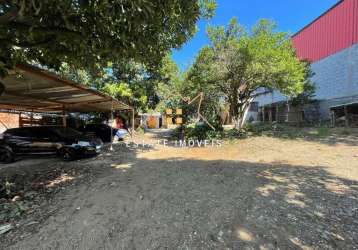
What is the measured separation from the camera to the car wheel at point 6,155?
33.8 ft

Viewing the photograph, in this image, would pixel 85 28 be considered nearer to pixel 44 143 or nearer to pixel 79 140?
pixel 79 140

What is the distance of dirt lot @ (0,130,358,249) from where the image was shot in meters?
3.42

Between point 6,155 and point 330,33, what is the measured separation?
77.7 ft

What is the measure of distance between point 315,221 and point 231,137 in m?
11.7

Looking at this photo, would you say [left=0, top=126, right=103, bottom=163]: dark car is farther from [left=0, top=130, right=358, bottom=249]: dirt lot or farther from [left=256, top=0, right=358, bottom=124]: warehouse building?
[left=256, top=0, right=358, bottom=124]: warehouse building

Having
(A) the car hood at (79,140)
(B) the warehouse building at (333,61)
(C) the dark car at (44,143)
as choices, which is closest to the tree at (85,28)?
(A) the car hood at (79,140)

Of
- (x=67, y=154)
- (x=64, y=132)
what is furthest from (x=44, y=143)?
(x=67, y=154)

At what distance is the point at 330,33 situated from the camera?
66.3 feet

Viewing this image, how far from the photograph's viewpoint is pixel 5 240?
364 cm

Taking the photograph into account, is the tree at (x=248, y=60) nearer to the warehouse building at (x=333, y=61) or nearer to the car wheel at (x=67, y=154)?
the warehouse building at (x=333, y=61)

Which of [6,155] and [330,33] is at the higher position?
[330,33]

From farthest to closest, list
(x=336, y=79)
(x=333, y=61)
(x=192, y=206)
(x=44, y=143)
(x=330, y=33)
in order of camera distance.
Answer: (x=330, y=33) → (x=333, y=61) → (x=336, y=79) → (x=44, y=143) → (x=192, y=206)

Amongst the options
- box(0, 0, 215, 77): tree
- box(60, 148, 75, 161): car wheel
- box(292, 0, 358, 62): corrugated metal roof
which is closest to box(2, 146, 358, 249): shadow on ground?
box(0, 0, 215, 77): tree

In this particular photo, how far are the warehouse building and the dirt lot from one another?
12342 mm
